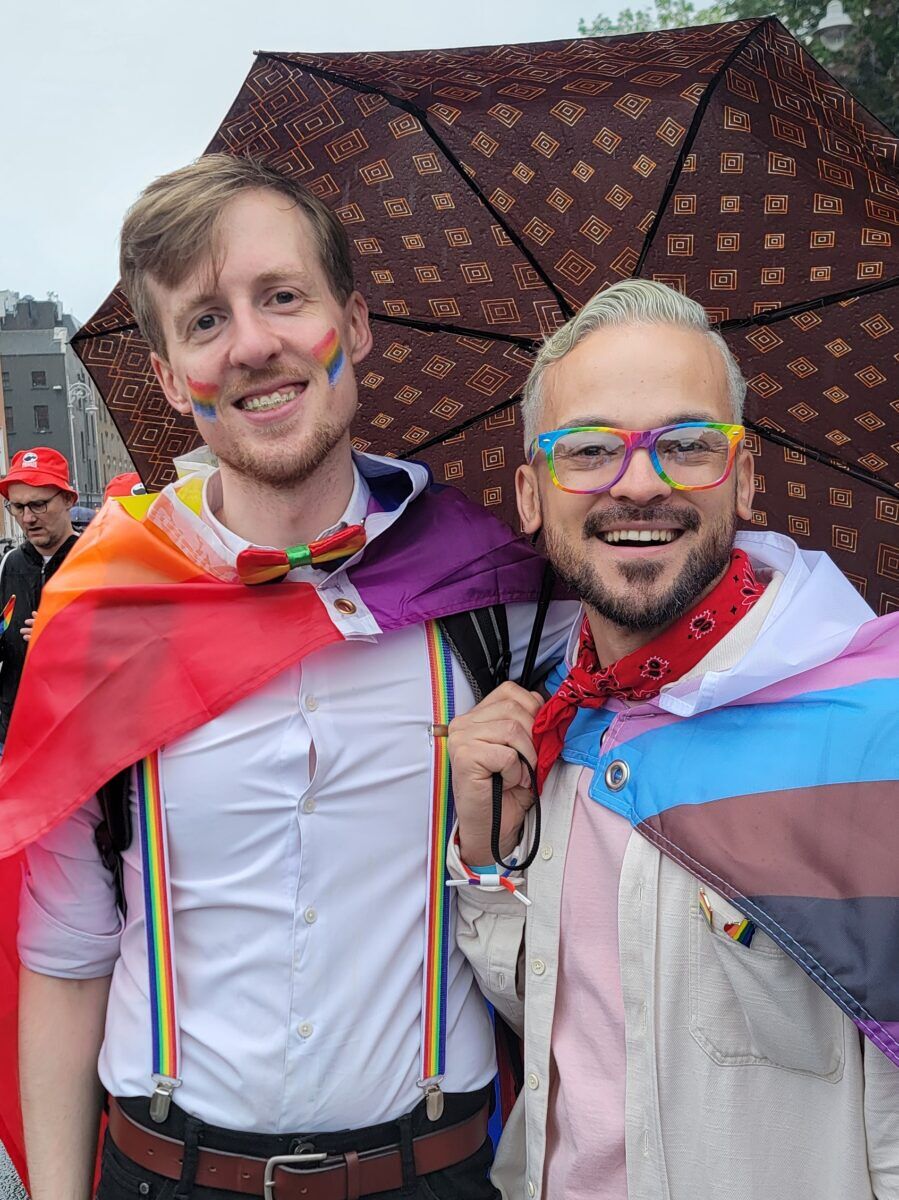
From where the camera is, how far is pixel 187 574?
83.3 inches

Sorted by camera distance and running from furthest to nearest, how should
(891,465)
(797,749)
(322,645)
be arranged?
(891,465), (322,645), (797,749)

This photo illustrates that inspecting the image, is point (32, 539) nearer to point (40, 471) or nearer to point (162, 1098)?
point (40, 471)

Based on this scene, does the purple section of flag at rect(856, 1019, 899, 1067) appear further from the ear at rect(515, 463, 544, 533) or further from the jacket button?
the ear at rect(515, 463, 544, 533)

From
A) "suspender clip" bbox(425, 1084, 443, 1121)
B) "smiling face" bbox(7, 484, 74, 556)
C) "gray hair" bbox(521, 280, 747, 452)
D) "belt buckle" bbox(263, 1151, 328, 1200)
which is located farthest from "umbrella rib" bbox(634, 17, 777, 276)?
"smiling face" bbox(7, 484, 74, 556)

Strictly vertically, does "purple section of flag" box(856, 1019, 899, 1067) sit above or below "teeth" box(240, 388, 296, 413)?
below

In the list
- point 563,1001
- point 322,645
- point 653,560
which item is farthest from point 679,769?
point 322,645

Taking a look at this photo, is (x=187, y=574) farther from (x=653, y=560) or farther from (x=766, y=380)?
(x=766, y=380)

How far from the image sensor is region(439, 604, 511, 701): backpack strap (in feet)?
6.76

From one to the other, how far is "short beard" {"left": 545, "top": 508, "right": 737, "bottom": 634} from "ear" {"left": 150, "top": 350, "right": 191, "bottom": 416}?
852 mm

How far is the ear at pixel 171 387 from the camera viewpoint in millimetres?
2104

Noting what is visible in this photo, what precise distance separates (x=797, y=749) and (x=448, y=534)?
893 mm

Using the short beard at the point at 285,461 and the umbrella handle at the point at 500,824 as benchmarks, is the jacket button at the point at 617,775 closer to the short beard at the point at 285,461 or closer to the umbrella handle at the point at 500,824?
the umbrella handle at the point at 500,824

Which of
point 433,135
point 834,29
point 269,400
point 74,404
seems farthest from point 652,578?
point 74,404

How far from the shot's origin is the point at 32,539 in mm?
6387
